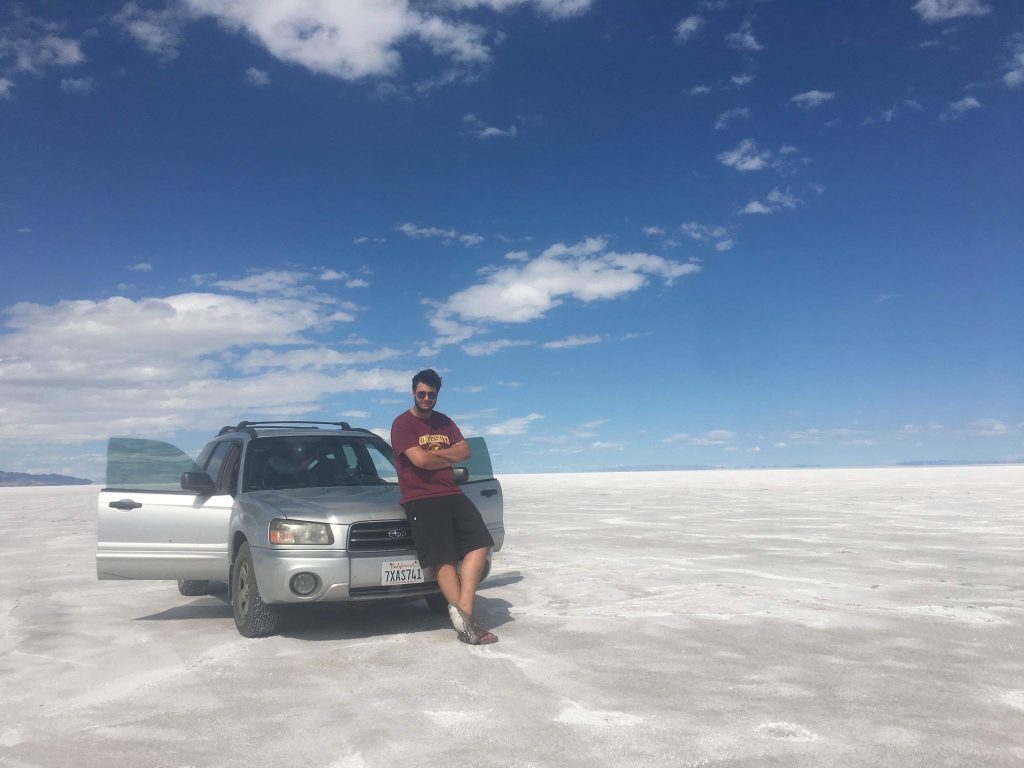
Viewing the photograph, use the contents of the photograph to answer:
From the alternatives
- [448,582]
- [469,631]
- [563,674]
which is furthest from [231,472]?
[563,674]

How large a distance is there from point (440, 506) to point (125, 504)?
8.74ft

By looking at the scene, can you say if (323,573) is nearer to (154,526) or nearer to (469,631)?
(469,631)

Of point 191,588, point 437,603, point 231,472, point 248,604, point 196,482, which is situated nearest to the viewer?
point 248,604

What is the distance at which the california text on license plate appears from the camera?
18.9 feet

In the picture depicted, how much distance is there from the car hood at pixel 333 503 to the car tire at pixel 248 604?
45 cm

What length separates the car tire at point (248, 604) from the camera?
19.2ft

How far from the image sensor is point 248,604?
19.5 feet

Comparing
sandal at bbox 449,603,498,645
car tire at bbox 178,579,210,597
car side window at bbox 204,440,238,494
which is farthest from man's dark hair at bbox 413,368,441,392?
car tire at bbox 178,579,210,597

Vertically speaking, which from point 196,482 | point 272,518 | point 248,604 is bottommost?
point 248,604

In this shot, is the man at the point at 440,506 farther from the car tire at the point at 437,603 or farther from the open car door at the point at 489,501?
the car tire at the point at 437,603

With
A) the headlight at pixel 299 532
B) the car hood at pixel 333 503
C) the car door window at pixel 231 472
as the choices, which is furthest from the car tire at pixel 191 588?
the headlight at pixel 299 532

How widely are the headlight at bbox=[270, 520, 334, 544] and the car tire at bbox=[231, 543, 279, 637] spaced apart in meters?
0.37

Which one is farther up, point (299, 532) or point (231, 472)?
point (231, 472)

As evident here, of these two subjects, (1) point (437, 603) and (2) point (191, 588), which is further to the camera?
(2) point (191, 588)
